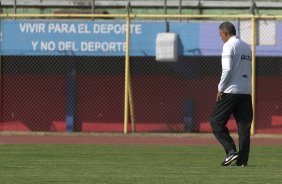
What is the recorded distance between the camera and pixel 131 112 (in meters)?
22.8

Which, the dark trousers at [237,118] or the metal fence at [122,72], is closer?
the dark trousers at [237,118]

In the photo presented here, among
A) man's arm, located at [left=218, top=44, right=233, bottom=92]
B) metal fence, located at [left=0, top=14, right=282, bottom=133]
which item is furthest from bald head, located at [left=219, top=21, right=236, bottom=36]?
metal fence, located at [left=0, top=14, right=282, bottom=133]

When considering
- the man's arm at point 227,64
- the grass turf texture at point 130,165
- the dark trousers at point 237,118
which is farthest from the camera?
the dark trousers at point 237,118

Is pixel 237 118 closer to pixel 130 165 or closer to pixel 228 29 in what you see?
pixel 228 29

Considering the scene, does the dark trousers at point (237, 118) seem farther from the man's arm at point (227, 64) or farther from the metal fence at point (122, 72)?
the metal fence at point (122, 72)

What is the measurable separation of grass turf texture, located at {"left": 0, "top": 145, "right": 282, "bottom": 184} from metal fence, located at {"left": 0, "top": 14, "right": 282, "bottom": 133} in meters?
5.30

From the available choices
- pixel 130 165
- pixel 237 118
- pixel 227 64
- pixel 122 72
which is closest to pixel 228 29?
pixel 227 64

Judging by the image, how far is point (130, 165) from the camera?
1259 centimetres

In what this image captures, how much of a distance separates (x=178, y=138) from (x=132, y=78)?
8.87ft

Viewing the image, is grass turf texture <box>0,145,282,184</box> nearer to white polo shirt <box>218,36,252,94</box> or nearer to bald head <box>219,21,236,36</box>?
white polo shirt <box>218,36,252,94</box>

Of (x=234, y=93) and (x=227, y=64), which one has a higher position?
(x=227, y=64)

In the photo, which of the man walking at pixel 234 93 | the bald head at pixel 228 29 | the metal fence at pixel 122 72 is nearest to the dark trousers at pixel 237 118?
the man walking at pixel 234 93

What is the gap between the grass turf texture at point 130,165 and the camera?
34.3 feet

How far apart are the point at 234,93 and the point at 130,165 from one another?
5.41 feet
